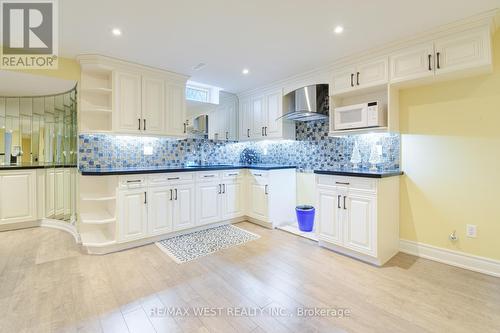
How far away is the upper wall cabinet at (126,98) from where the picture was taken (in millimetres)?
3113

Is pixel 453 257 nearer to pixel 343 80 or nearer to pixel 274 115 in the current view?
pixel 343 80

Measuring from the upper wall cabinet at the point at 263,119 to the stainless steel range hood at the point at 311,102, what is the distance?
0.41 m

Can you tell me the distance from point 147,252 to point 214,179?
55.4 inches

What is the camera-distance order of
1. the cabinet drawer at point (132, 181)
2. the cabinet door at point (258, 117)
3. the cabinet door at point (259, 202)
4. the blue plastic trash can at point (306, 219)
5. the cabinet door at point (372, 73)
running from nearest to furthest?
the cabinet door at point (372, 73)
the cabinet drawer at point (132, 181)
the blue plastic trash can at point (306, 219)
the cabinet door at point (259, 202)
the cabinet door at point (258, 117)

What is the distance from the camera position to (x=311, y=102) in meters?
3.43

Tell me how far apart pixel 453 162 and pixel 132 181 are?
370cm

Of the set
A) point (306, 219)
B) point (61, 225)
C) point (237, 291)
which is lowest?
point (237, 291)

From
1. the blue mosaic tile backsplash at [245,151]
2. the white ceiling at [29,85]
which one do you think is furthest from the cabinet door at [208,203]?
the white ceiling at [29,85]

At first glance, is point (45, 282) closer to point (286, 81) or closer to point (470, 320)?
point (470, 320)

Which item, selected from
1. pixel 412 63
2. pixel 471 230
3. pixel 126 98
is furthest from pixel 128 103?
pixel 471 230

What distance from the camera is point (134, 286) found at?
2.14 metres

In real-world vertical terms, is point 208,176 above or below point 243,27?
below

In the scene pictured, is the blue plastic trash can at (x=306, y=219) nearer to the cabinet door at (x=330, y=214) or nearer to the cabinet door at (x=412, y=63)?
the cabinet door at (x=330, y=214)

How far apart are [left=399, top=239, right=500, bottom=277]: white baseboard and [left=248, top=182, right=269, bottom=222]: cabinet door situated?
188 cm
